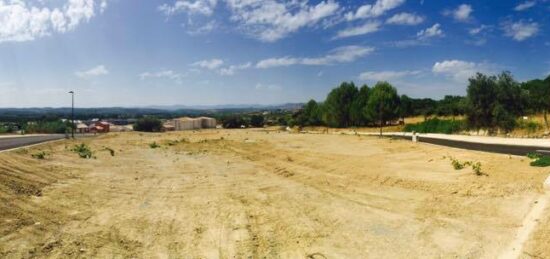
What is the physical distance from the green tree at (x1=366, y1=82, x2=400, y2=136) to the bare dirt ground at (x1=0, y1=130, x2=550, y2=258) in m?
47.5

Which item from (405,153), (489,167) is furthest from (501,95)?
(489,167)

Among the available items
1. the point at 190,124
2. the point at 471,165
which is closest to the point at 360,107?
the point at 190,124

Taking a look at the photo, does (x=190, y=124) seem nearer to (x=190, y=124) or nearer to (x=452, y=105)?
(x=190, y=124)

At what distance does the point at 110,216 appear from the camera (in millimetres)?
12805

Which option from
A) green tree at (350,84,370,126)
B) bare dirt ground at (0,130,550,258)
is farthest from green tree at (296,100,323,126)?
bare dirt ground at (0,130,550,258)

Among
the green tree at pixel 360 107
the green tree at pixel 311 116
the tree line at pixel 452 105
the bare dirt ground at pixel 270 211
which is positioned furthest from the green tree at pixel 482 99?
the green tree at pixel 311 116

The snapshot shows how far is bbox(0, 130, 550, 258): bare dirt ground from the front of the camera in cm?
1025

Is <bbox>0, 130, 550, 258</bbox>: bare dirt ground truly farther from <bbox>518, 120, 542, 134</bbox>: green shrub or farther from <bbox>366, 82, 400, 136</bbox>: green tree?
<bbox>366, 82, 400, 136</bbox>: green tree

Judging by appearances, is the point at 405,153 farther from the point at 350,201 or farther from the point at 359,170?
the point at 350,201

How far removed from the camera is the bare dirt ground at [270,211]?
10250 mm

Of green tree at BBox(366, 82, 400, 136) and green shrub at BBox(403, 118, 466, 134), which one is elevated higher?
green tree at BBox(366, 82, 400, 136)

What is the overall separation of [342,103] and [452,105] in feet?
60.2

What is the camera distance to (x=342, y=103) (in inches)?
3221

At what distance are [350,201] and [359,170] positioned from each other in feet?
22.2
